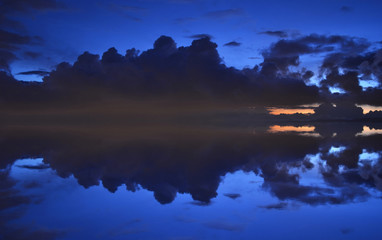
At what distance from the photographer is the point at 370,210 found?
12.7m

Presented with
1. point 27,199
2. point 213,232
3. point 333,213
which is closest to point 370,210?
point 333,213

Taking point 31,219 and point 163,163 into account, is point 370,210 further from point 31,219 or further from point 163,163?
point 163,163

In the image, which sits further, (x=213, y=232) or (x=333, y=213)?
(x=333, y=213)

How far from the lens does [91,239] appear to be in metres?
9.95

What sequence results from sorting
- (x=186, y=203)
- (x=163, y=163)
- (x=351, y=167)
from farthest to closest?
1. (x=163, y=163)
2. (x=351, y=167)
3. (x=186, y=203)

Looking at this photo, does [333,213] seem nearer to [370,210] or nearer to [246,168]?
[370,210]

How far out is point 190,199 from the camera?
47.8ft

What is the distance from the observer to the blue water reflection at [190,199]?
1077cm

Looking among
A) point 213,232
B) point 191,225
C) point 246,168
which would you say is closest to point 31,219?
point 191,225

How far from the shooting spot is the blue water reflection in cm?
1077

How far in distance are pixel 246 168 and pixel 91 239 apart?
13846 mm

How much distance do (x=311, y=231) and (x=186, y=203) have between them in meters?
5.01

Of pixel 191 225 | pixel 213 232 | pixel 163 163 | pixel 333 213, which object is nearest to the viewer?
pixel 213 232

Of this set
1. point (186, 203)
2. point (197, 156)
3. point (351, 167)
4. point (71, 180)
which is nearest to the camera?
point (186, 203)
